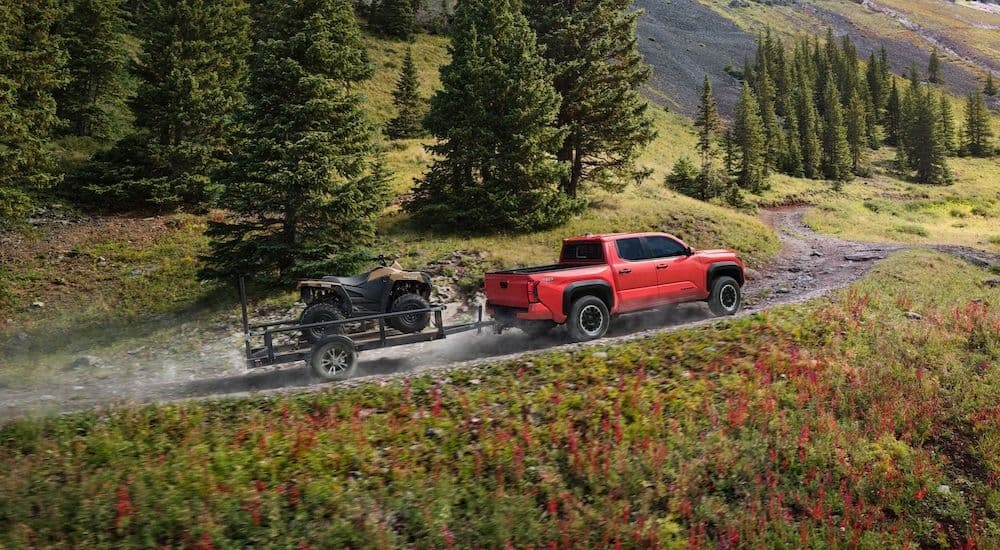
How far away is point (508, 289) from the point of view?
397 inches

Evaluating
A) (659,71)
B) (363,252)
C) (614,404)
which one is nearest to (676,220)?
(363,252)

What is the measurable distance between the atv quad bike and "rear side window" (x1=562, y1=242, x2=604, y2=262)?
322 cm

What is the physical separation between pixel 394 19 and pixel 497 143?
61846 mm

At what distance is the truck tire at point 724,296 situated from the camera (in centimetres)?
1195

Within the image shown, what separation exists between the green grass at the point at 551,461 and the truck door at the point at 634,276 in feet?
6.07

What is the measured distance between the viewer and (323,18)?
53.1ft

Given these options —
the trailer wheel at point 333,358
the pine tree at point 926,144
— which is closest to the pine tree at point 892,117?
the pine tree at point 926,144

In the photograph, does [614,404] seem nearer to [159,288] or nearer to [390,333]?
[390,333]

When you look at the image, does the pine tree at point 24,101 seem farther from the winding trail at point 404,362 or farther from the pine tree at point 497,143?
the pine tree at point 497,143

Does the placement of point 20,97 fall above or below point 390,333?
above

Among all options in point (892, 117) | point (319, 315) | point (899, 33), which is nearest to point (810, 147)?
point (892, 117)

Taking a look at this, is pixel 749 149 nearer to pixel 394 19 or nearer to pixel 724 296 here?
pixel 724 296

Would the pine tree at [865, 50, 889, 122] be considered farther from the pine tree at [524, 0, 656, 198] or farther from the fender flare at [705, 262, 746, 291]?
the fender flare at [705, 262, 746, 291]

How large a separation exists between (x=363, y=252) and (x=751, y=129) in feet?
164
